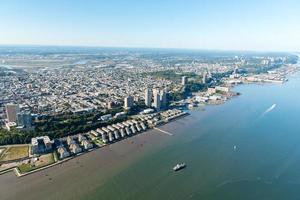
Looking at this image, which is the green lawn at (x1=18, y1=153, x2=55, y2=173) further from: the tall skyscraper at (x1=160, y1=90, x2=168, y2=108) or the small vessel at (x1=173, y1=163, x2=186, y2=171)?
the tall skyscraper at (x1=160, y1=90, x2=168, y2=108)

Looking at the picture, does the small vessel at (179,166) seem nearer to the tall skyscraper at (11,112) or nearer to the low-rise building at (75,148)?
the low-rise building at (75,148)

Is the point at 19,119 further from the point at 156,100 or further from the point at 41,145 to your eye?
the point at 156,100

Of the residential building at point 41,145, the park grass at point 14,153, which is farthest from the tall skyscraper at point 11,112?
the residential building at point 41,145

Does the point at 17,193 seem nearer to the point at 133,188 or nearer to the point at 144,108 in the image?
the point at 133,188

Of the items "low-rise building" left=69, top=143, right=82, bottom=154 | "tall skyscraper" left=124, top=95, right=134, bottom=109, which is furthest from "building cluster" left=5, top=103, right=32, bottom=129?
"tall skyscraper" left=124, top=95, right=134, bottom=109

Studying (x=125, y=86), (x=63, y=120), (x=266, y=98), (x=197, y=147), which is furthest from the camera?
(x=125, y=86)

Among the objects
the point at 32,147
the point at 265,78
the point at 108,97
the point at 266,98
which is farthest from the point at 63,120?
the point at 265,78
